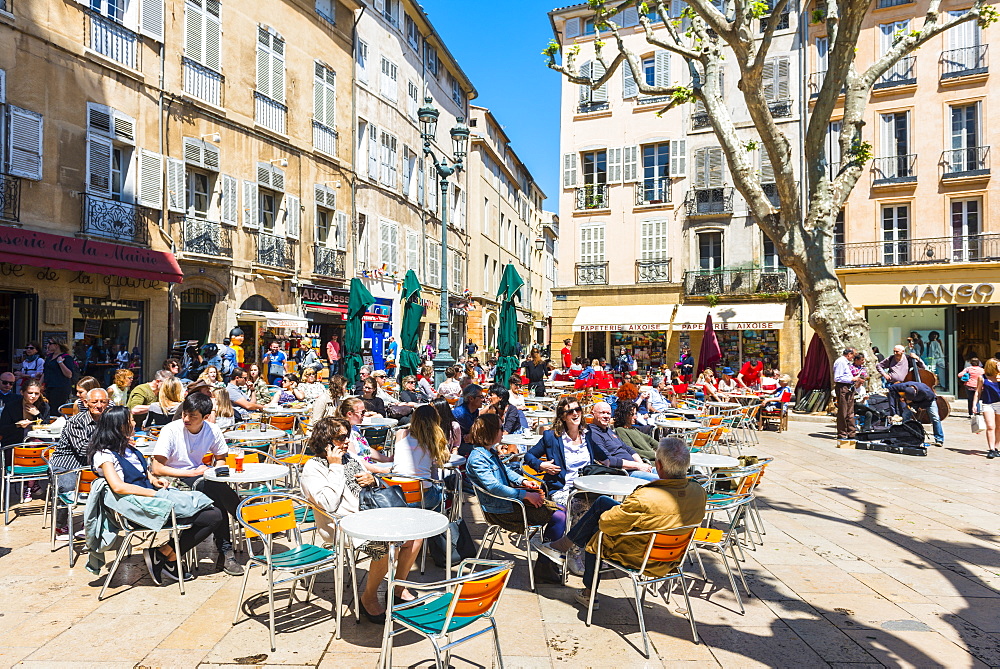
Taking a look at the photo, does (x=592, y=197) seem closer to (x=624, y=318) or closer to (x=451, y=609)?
(x=624, y=318)

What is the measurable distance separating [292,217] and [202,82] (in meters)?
4.13

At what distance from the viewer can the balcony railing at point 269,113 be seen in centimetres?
1798

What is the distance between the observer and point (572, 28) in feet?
85.1

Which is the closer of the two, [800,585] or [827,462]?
[800,585]

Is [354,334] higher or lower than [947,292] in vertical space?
lower

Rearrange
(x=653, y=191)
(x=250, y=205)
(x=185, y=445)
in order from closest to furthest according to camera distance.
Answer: (x=185, y=445) < (x=250, y=205) < (x=653, y=191)

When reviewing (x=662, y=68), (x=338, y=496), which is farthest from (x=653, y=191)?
(x=338, y=496)

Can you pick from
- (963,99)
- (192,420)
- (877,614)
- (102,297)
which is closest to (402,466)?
(192,420)

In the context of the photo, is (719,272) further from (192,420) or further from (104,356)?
(192,420)

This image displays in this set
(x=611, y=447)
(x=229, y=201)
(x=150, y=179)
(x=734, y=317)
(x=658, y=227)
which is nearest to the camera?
(x=611, y=447)

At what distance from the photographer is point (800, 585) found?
191 inches

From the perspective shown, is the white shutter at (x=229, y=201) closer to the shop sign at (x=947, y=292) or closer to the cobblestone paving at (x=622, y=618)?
the cobblestone paving at (x=622, y=618)

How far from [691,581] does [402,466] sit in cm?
230

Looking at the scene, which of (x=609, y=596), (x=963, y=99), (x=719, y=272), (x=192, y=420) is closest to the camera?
(x=609, y=596)
